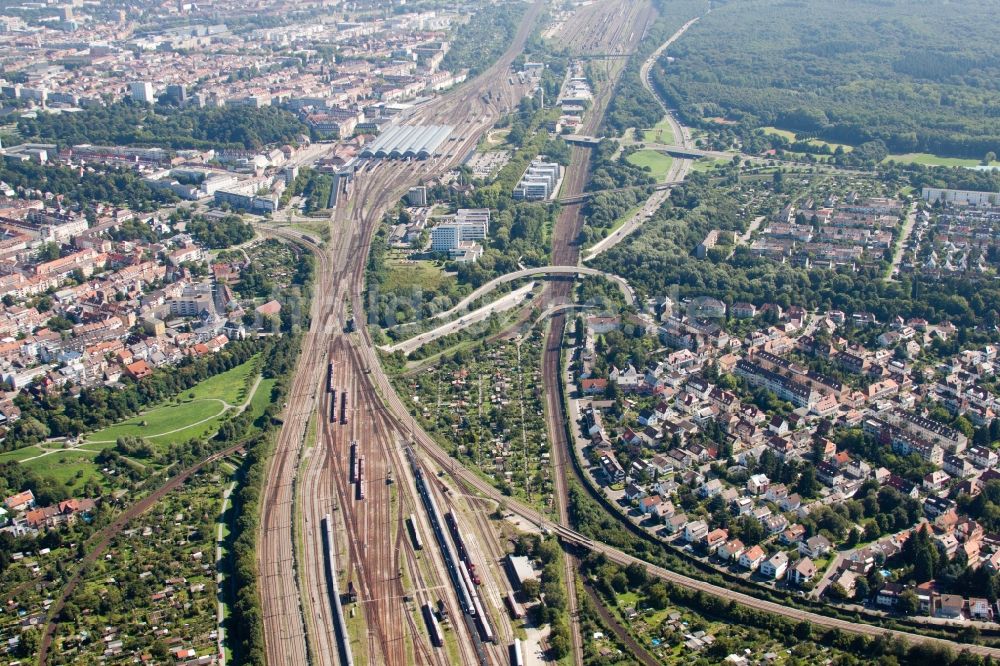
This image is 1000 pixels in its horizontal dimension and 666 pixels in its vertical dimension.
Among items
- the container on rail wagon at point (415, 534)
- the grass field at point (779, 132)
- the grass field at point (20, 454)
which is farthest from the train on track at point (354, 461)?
the grass field at point (779, 132)

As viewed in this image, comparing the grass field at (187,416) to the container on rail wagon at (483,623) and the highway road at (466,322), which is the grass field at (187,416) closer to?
the highway road at (466,322)

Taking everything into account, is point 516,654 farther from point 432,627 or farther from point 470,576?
point 470,576

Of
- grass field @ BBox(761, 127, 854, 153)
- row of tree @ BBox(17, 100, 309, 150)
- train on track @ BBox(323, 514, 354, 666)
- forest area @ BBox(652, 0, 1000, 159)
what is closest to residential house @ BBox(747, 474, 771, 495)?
train on track @ BBox(323, 514, 354, 666)

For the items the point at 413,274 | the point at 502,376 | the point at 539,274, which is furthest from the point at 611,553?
the point at 413,274

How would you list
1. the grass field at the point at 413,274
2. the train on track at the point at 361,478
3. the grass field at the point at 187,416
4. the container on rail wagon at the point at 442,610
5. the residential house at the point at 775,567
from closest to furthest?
the container on rail wagon at the point at 442,610, the residential house at the point at 775,567, the train on track at the point at 361,478, the grass field at the point at 187,416, the grass field at the point at 413,274

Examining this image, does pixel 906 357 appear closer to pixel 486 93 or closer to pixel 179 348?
pixel 179 348

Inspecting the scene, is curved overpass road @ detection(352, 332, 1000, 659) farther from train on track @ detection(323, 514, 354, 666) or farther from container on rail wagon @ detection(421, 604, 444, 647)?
container on rail wagon @ detection(421, 604, 444, 647)

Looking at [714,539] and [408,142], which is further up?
[408,142]

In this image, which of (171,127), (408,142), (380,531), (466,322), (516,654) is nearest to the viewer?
(516,654)
